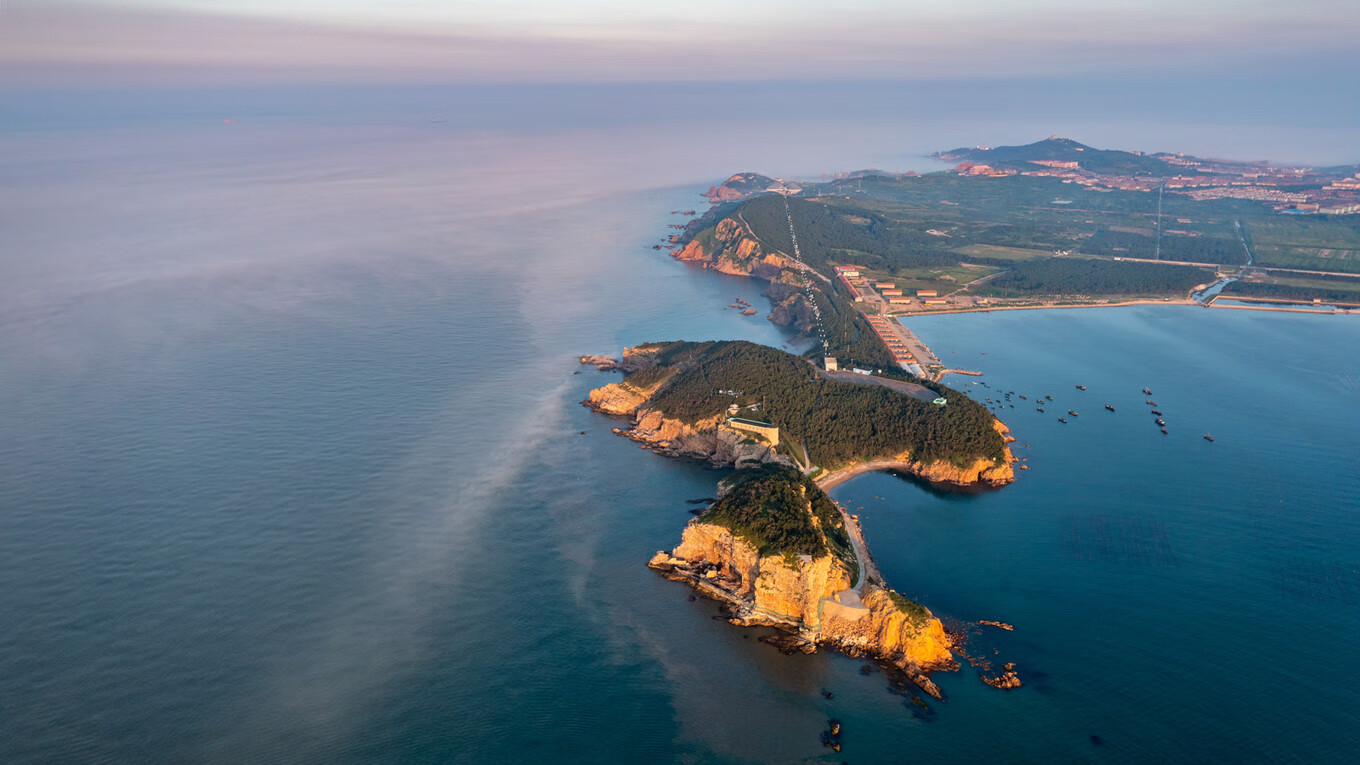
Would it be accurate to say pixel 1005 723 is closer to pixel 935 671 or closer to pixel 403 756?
pixel 935 671

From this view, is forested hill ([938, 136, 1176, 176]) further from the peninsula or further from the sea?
the sea

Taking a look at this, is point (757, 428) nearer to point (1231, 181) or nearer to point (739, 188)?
point (739, 188)

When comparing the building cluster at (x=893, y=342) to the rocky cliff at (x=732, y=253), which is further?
the rocky cliff at (x=732, y=253)

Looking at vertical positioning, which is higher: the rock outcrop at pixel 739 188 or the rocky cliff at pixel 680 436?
the rock outcrop at pixel 739 188

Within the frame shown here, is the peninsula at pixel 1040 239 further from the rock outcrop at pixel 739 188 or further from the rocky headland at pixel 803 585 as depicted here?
the rocky headland at pixel 803 585

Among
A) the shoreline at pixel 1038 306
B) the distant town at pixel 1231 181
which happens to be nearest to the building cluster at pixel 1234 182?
the distant town at pixel 1231 181

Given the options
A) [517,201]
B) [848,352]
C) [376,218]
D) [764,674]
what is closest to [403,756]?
[764,674]

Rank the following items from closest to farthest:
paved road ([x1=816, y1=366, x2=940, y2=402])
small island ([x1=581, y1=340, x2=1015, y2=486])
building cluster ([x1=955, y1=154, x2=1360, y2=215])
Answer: small island ([x1=581, y1=340, x2=1015, y2=486])
paved road ([x1=816, y1=366, x2=940, y2=402])
building cluster ([x1=955, y1=154, x2=1360, y2=215])

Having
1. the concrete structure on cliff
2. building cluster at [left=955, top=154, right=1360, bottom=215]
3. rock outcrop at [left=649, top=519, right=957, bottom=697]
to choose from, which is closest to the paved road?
the concrete structure on cliff
